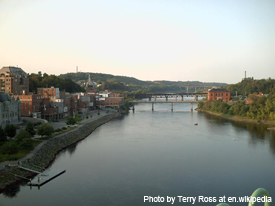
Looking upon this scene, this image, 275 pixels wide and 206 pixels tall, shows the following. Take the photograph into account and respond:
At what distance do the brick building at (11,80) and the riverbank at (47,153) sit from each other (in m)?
6.79

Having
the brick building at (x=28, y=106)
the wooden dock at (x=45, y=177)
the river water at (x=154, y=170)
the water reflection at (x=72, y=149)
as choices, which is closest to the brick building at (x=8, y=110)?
the brick building at (x=28, y=106)

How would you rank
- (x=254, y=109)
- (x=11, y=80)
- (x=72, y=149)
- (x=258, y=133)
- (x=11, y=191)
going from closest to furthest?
(x=11, y=191), (x=72, y=149), (x=258, y=133), (x=11, y=80), (x=254, y=109)

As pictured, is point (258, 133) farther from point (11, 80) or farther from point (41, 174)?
point (11, 80)

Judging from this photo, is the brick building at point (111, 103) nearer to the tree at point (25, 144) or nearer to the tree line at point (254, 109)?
the tree line at point (254, 109)

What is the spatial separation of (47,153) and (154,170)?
12.5 feet

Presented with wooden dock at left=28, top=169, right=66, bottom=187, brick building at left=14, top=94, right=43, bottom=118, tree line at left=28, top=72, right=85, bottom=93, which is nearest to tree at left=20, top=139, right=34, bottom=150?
wooden dock at left=28, top=169, right=66, bottom=187

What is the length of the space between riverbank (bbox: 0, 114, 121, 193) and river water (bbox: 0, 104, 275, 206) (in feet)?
1.01

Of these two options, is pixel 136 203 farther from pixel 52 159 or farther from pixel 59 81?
pixel 59 81

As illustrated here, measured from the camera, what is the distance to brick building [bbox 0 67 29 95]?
759 inches

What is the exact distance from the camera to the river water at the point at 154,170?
6672 mm

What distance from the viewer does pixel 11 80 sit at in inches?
763

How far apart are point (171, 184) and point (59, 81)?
21389 mm

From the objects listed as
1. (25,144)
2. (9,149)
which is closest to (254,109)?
(25,144)

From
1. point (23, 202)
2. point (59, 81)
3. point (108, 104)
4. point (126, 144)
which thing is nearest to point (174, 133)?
point (126, 144)
